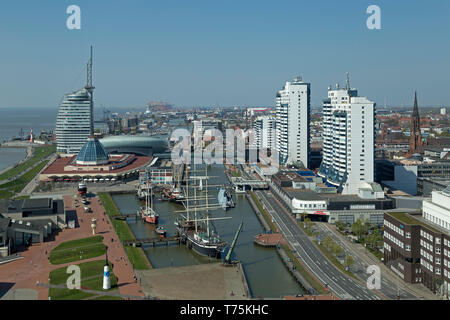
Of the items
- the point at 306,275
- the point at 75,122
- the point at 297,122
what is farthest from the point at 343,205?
the point at 75,122

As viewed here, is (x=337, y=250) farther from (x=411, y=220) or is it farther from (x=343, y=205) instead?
(x=343, y=205)

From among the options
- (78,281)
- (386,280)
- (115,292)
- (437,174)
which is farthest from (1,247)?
(437,174)

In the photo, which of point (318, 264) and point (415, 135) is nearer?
point (318, 264)

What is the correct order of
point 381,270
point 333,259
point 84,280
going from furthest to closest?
point 333,259 → point 381,270 → point 84,280

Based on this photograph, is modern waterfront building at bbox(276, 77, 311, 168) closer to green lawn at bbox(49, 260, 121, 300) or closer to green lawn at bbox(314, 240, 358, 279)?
green lawn at bbox(314, 240, 358, 279)

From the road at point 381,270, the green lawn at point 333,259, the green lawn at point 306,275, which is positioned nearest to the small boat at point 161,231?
the green lawn at point 306,275

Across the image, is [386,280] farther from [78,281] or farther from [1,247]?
[1,247]
